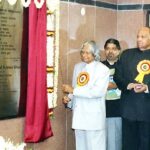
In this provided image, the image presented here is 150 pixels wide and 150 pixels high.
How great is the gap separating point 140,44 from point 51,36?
77cm

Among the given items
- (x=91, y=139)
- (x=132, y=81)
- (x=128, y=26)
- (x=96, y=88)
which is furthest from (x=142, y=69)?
(x=128, y=26)

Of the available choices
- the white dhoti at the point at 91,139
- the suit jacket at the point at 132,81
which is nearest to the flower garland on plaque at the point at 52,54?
the white dhoti at the point at 91,139

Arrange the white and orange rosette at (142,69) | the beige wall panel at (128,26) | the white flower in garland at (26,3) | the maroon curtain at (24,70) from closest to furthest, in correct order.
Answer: the white flower in garland at (26,3), the maroon curtain at (24,70), the white and orange rosette at (142,69), the beige wall panel at (128,26)

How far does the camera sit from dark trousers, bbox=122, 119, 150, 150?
358 centimetres

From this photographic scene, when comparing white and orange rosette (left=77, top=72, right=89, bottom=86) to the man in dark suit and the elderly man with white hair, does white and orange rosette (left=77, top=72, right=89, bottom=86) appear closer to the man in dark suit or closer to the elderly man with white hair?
the elderly man with white hair

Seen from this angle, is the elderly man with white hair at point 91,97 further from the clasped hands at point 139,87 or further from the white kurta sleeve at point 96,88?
the clasped hands at point 139,87

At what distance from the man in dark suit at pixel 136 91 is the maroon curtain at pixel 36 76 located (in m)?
0.71

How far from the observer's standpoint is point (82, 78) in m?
3.56

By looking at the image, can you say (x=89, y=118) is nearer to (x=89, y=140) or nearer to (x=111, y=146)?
(x=89, y=140)

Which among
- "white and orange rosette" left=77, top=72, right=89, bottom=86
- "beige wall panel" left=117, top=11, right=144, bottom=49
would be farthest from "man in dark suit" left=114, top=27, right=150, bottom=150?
"beige wall panel" left=117, top=11, right=144, bottom=49

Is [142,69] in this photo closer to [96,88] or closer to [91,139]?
[96,88]

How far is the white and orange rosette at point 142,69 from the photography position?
3539 mm

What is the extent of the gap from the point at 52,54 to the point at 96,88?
1.59 ft

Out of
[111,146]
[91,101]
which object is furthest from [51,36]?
[111,146]
